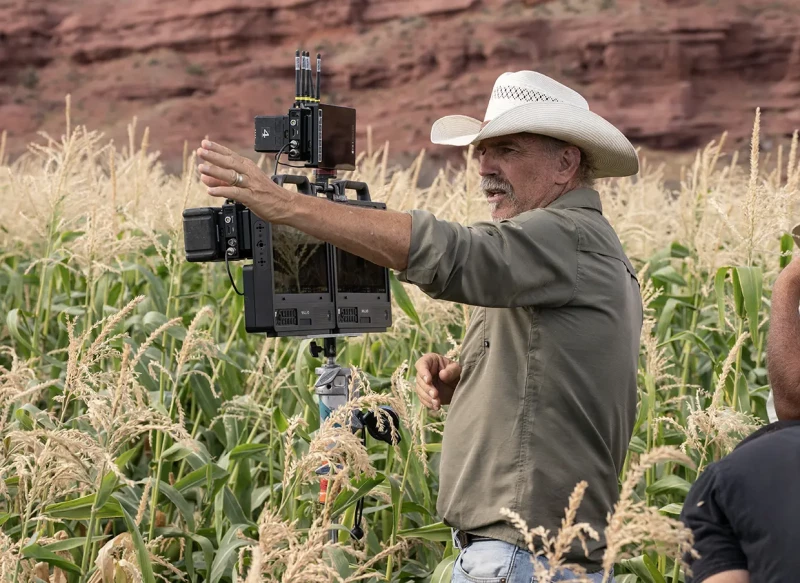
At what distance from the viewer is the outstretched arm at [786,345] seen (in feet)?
6.88

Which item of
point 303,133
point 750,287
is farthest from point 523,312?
point 750,287

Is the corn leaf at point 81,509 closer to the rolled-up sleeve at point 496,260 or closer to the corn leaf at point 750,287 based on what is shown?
the rolled-up sleeve at point 496,260

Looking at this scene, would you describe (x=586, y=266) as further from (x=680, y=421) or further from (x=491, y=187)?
(x=680, y=421)

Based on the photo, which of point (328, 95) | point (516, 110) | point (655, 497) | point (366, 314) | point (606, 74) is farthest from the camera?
point (328, 95)

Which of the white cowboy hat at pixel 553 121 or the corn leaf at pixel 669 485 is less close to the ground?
the white cowboy hat at pixel 553 121

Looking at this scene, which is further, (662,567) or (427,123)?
(427,123)

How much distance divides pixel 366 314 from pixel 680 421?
5.87 ft

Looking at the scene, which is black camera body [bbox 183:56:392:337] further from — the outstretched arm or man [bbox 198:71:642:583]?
the outstretched arm

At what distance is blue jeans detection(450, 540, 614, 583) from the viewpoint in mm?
2504

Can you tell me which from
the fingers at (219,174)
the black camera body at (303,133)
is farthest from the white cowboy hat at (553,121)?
the fingers at (219,174)

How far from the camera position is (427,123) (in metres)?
34.9

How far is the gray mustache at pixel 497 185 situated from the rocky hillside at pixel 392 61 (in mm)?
30914

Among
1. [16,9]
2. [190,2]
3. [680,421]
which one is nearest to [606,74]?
[190,2]

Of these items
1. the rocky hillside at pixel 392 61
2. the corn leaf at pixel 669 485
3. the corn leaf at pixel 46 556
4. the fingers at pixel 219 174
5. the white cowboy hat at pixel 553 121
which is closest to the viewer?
the fingers at pixel 219 174
